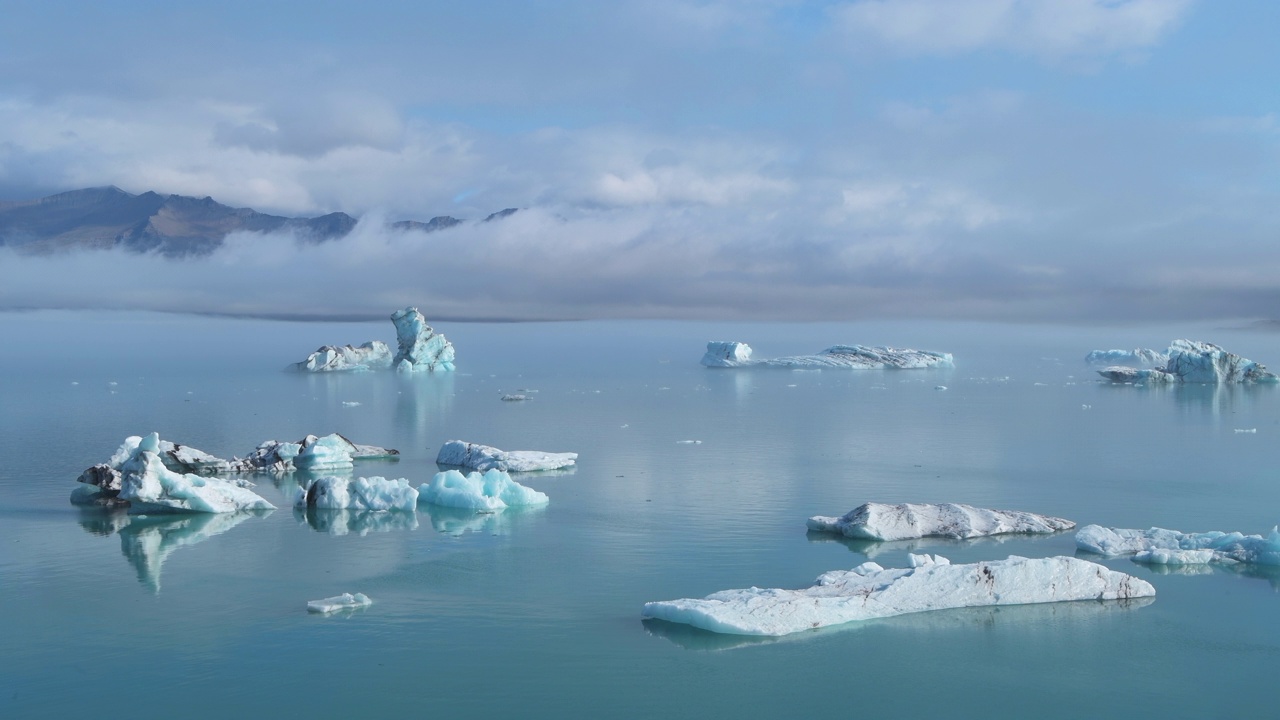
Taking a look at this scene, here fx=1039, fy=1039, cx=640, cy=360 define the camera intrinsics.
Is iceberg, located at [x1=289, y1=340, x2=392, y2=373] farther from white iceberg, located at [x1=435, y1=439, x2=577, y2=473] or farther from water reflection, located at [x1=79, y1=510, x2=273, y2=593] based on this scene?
water reflection, located at [x1=79, y1=510, x2=273, y2=593]

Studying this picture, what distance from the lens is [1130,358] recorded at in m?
90.6

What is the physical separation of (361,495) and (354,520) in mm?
935

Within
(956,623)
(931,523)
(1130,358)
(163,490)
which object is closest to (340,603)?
(956,623)

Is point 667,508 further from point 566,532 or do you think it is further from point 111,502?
point 111,502

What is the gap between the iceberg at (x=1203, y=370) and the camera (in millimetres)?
57875

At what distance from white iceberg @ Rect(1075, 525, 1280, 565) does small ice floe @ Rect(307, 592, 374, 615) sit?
10633mm

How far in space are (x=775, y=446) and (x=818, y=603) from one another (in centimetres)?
1884

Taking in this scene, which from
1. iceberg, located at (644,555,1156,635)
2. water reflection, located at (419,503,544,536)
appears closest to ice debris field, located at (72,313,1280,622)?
iceberg, located at (644,555,1156,635)

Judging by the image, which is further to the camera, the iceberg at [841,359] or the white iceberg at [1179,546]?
the iceberg at [841,359]

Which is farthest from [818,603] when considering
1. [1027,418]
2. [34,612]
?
[1027,418]

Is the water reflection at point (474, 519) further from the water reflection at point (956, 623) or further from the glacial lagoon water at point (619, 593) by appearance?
the water reflection at point (956, 623)

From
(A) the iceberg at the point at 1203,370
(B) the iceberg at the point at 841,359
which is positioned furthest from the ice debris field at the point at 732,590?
(B) the iceberg at the point at 841,359

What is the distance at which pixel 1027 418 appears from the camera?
134 ft

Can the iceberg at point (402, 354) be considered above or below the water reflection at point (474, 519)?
above
